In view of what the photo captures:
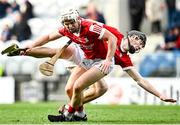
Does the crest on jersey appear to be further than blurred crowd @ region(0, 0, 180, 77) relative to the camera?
No

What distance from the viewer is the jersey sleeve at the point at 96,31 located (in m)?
12.1

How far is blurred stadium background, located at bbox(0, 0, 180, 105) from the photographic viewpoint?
829 inches

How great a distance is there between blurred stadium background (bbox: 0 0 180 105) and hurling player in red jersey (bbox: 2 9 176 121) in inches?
227

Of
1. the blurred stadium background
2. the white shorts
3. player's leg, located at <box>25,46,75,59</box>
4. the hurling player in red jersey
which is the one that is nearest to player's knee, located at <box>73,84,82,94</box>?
the hurling player in red jersey

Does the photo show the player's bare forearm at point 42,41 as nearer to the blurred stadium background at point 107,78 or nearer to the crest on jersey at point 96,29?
the crest on jersey at point 96,29

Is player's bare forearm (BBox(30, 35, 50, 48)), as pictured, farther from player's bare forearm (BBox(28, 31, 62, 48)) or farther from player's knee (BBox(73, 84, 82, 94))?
player's knee (BBox(73, 84, 82, 94))

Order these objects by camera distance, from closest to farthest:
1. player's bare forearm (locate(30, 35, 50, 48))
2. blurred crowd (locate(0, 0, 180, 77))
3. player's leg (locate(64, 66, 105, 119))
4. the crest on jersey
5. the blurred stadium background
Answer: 1. the crest on jersey
2. player's leg (locate(64, 66, 105, 119))
3. player's bare forearm (locate(30, 35, 50, 48))
4. the blurred stadium background
5. blurred crowd (locate(0, 0, 180, 77))

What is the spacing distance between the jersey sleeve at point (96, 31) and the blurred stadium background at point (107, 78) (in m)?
6.61

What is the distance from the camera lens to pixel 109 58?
39.8 ft

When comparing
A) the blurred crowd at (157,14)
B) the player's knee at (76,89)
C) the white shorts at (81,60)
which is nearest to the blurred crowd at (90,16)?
the blurred crowd at (157,14)

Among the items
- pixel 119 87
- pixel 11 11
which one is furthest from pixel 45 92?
pixel 11 11

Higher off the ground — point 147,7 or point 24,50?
point 147,7

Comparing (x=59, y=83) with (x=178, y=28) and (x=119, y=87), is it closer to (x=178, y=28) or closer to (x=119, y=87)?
(x=119, y=87)

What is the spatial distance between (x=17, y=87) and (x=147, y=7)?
5467 mm
